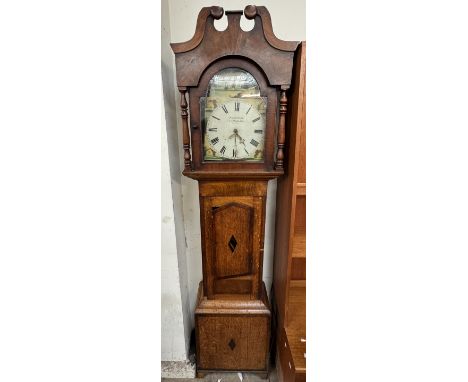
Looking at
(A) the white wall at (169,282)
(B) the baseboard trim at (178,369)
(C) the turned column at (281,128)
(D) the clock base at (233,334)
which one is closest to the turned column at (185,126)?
→ (A) the white wall at (169,282)

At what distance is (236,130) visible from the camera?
1.13 metres

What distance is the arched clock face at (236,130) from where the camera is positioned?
111 cm

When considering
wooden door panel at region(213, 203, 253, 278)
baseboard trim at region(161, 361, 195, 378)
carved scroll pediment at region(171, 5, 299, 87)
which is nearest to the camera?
carved scroll pediment at region(171, 5, 299, 87)

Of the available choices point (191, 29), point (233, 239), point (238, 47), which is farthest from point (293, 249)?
point (191, 29)

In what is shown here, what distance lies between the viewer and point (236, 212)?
1204 mm

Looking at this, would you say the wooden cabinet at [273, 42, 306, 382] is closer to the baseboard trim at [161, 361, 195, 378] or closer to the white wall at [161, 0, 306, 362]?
the white wall at [161, 0, 306, 362]

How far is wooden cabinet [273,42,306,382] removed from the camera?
1045 mm

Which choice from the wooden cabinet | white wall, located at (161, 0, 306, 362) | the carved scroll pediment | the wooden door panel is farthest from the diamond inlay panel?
the carved scroll pediment

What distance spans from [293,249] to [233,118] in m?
0.60

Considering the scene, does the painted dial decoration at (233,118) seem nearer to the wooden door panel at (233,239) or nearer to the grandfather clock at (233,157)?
the grandfather clock at (233,157)

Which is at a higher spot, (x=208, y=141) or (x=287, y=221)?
(x=208, y=141)
